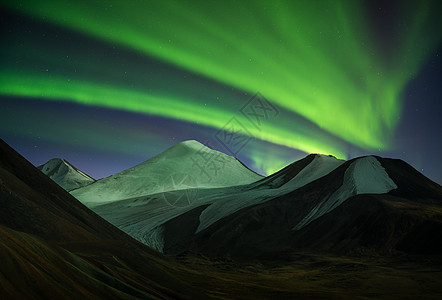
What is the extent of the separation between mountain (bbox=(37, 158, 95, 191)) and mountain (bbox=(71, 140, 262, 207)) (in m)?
43.7

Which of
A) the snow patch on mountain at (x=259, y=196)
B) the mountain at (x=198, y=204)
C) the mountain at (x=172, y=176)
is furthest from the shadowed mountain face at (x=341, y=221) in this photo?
the mountain at (x=172, y=176)

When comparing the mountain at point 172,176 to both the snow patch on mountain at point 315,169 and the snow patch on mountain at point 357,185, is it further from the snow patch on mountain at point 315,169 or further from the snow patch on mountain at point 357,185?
the snow patch on mountain at point 357,185

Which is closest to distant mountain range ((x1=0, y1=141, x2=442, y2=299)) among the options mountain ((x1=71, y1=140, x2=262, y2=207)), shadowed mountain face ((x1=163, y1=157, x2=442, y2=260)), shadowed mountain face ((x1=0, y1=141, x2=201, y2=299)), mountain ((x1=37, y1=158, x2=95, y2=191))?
shadowed mountain face ((x1=0, y1=141, x2=201, y2=299))

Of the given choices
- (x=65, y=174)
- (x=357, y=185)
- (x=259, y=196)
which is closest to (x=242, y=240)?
(x=259, y=196)

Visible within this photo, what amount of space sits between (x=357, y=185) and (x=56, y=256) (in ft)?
144

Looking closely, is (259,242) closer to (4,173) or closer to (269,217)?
(269,217)

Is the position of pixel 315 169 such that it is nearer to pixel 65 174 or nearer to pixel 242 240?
pixel 242 240

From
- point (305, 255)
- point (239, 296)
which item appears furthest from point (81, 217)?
point (305, 255)

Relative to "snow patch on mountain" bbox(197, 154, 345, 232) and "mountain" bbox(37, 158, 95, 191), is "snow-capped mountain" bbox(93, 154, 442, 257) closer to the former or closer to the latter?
"snow patch on mountain" bbox(197, 154, 345, 232)

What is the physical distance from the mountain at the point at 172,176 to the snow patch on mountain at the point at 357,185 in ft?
191

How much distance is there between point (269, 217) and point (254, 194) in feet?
50.4

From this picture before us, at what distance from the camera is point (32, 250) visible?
4.93 metres

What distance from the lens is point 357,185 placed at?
4269cm

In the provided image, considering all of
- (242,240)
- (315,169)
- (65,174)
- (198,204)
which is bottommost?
(242,240)
